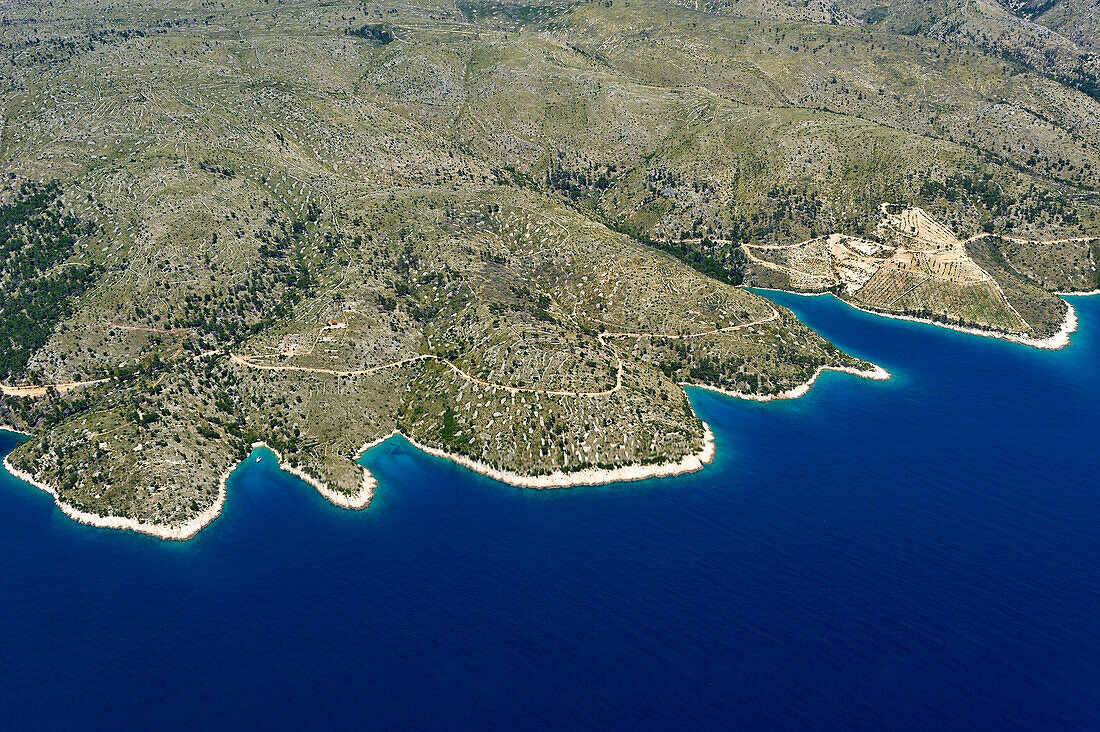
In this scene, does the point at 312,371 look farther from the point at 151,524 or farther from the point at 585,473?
the point at 585,473

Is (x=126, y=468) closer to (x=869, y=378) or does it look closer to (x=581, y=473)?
(x=581, y=473)

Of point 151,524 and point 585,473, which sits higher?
point 585,473

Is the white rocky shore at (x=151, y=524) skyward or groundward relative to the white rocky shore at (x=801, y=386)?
groundward

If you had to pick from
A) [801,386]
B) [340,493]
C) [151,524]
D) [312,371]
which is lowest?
[151,524]

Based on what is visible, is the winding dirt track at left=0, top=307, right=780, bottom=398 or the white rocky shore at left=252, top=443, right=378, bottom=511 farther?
the winding dirt track at left=0, top=307, right=780, bottom=398

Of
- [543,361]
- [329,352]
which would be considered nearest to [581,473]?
[543,361]

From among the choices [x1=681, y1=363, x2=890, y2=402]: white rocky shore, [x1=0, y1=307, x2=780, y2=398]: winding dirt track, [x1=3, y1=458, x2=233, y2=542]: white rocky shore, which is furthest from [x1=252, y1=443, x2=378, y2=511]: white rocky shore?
[x1=681, y1=363, x2=890, y2=402]: white rocky shore

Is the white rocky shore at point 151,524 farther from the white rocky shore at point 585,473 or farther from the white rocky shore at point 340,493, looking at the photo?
the white rocky shore at point 585,473

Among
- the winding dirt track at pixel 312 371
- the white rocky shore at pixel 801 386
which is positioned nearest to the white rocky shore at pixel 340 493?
the winding dirt track at pixel 312 371

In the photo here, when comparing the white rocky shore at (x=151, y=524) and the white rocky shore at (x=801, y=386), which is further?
the white rocky shore at (x=801, y=386)

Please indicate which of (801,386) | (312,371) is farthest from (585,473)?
(312,371)

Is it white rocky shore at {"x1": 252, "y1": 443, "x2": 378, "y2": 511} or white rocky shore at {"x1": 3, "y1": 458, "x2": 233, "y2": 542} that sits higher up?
white rocky shore at {"x1": 252, "y1": 443, "x2": 378, "y2": 511}

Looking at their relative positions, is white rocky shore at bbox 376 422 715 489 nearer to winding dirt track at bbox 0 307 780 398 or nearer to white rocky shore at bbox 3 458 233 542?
winding dirt track at bbox 0 307 780 398

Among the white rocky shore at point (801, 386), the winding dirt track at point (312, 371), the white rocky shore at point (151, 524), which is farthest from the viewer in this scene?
the white rocky shore at point (801, 386)
